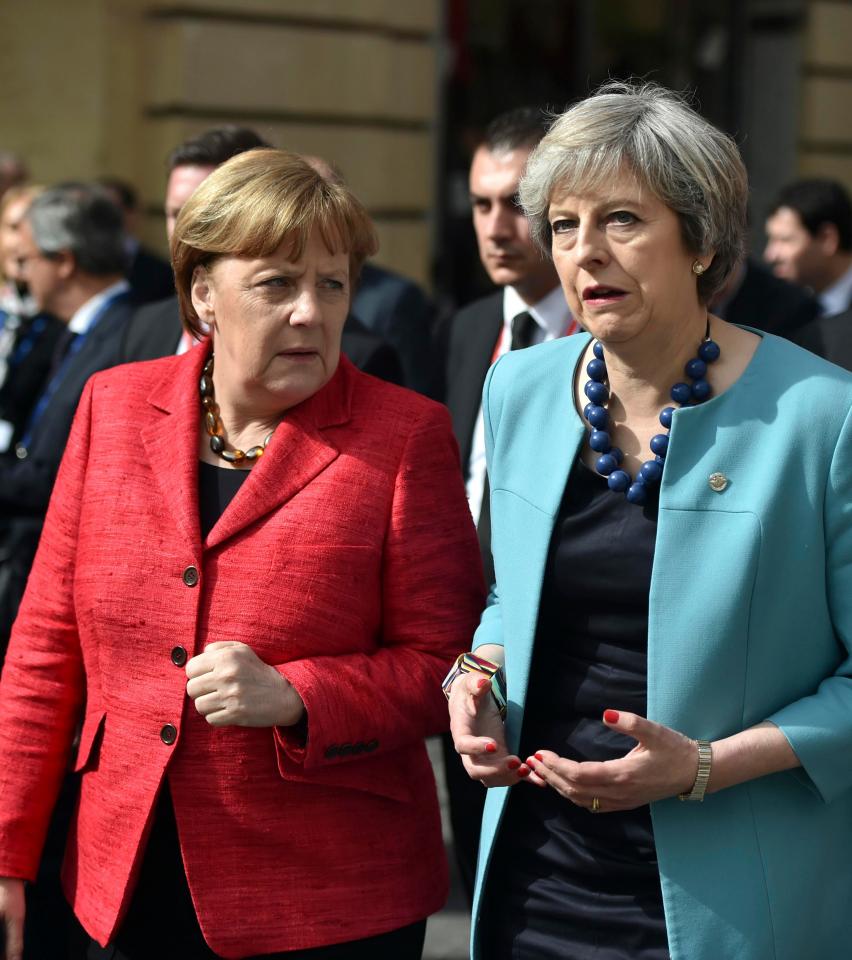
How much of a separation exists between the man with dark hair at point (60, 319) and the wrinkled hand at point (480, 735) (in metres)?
2.05

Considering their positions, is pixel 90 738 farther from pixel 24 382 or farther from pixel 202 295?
pixel 24 382

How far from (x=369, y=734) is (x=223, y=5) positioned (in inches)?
288

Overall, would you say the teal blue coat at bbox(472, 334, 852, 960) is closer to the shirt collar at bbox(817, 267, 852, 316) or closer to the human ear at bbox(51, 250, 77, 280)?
the human ear at bbox(51, 250, 77, 280)

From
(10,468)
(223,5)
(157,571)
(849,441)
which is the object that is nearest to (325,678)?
(157,571)

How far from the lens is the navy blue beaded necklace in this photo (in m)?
2.62

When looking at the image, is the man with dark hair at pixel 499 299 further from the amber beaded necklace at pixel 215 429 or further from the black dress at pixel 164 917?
the black dress at pixel 164 917

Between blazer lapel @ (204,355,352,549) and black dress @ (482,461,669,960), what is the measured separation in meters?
0.49

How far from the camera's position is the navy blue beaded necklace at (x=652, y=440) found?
8.58 ft

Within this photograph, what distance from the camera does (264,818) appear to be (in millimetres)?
2809

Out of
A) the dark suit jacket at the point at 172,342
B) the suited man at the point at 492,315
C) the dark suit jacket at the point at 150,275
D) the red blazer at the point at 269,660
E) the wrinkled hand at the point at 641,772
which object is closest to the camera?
the wrinkled hand at the point at 641,772

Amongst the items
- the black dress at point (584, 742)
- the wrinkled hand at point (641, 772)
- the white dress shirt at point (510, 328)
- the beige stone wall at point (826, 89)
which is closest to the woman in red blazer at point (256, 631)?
the black dress at point (584, 742)

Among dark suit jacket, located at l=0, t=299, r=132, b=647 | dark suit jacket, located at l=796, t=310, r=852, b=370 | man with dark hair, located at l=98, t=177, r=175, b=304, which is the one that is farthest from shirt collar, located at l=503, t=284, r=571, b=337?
man with dark hair, located at l=98, t=177, r=175, b=304

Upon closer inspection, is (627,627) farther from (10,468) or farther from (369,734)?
(10,468)

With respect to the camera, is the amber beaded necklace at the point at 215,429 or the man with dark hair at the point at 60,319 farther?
the man with dark hair at the point at 60,319
